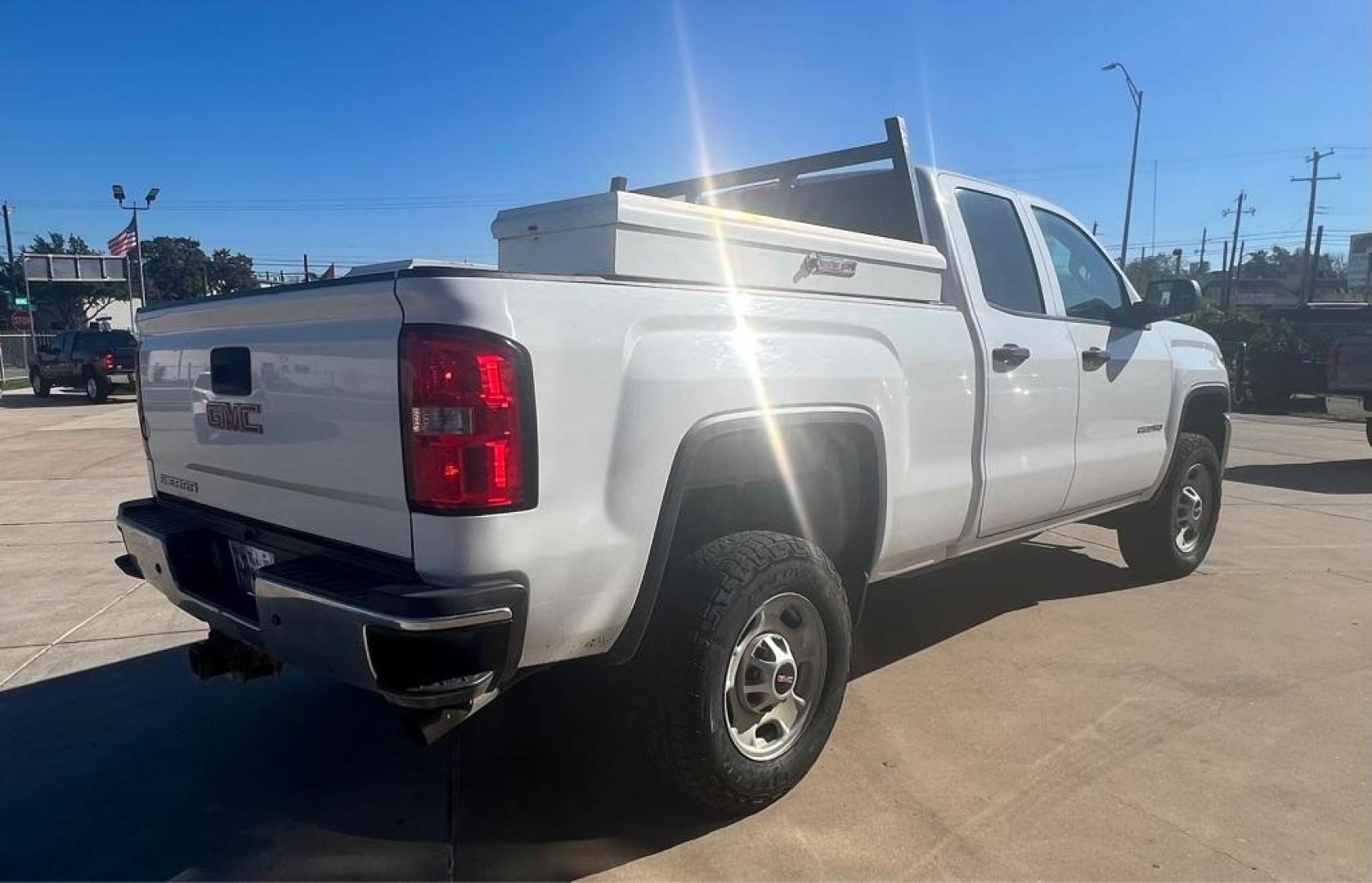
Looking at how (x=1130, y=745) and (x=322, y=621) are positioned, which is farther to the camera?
(x=1130, y=745)

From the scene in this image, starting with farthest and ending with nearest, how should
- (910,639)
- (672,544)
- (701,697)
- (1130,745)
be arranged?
(910,639)
(1130,745)
(672,544)
(701,697)

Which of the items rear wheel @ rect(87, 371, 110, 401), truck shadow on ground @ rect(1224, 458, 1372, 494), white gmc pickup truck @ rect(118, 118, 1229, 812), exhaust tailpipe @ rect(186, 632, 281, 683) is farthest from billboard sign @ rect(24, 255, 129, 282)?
white gmc pickup truck @ rect(118, 118, 1229, 812)

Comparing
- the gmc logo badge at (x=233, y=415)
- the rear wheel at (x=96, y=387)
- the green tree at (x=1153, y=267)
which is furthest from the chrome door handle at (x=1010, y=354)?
the green tree at (x=1153, y=267)

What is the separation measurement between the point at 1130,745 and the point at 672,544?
1.91 meters

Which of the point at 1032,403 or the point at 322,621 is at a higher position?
the point at 1032,403

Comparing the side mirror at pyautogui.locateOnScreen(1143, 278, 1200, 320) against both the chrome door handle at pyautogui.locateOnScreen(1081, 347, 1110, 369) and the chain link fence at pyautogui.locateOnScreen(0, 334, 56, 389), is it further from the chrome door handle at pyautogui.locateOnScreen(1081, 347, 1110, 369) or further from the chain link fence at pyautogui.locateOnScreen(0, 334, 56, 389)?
the chain link fence at pyautogui.locateOnScreen(0, 334, 56, 389)

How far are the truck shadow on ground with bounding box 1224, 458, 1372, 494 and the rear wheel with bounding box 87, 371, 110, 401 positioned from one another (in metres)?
23.0

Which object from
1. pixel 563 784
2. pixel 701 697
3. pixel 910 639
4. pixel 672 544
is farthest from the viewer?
pixel 910 639

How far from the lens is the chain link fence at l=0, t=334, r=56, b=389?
32.7 meters

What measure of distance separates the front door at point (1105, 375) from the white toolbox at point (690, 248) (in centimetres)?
145

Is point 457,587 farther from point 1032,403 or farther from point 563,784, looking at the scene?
point 1032,403

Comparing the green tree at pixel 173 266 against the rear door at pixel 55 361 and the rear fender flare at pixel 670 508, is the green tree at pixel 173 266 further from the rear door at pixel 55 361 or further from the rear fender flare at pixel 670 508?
the rear fender flare at pixel 670 508

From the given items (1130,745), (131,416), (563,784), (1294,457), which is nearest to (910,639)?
(1130,745)

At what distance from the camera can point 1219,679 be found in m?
4.04
